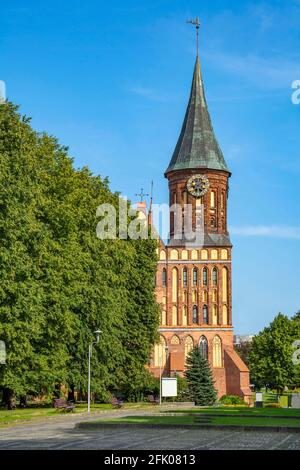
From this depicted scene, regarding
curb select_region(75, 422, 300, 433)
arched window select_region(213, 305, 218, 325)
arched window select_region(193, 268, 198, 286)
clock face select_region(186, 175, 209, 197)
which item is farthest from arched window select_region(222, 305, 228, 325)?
curb select_region(75, 422, 300, 433)

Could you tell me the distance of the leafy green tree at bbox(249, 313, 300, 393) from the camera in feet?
253

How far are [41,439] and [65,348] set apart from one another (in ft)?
60.1

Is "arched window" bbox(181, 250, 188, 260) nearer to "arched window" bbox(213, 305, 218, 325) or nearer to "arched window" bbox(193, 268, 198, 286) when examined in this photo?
"arched window" bbox(193, 268, 198, 286)

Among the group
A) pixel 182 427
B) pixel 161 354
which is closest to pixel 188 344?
pixel 161 354

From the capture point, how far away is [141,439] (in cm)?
2038

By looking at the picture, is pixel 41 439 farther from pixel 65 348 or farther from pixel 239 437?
pixel 65 348

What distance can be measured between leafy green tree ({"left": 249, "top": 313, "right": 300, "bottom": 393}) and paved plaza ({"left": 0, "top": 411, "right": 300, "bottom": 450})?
177ft

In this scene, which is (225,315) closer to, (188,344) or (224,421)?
(188,344)

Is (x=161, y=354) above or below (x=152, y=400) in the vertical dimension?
above

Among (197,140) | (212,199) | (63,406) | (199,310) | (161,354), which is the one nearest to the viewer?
(63,406)

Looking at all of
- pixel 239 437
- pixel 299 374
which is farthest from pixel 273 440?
pixel 299 374

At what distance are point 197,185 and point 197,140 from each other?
203 inches
